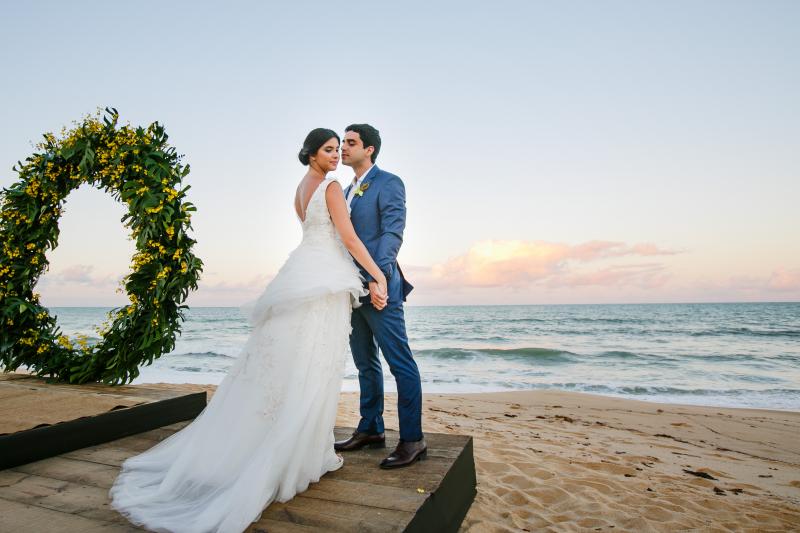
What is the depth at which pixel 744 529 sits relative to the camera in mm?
3027

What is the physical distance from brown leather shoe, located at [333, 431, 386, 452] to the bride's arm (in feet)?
3.85

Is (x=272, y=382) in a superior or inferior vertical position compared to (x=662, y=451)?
superior

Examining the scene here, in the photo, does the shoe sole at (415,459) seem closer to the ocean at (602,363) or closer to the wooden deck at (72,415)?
the wooden deck at (72,415)

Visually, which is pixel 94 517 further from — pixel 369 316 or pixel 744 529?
pixel 744 529

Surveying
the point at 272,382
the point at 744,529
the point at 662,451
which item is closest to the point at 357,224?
the point at 272,382

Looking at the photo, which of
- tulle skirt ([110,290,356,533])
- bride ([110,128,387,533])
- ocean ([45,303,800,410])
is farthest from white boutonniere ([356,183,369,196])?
ocean ([45,303,800,410])

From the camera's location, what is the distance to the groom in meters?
2.66

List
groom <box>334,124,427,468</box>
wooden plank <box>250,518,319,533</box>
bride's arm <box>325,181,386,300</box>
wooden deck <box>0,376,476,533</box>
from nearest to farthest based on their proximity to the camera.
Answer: wooden plank <box>250,518,319,533</box>
wooden deck <box>0,376,476,533</box>
bride's arm <box>325,181,386,300</box>
groom <box>334,124,427,468</box>

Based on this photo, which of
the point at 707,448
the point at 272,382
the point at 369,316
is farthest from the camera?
the point at 707,448

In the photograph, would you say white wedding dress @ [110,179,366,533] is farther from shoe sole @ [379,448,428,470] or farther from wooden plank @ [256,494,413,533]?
shoe sole @ [379,448,428,470]

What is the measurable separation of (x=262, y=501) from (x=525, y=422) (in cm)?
566

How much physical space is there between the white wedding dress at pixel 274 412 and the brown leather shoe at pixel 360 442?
0.32 meters

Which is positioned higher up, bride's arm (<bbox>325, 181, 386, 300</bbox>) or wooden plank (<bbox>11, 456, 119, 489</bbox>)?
bride's arm (<bbox>325, 181, 386, 300</bbox>)

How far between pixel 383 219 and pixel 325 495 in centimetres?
154
